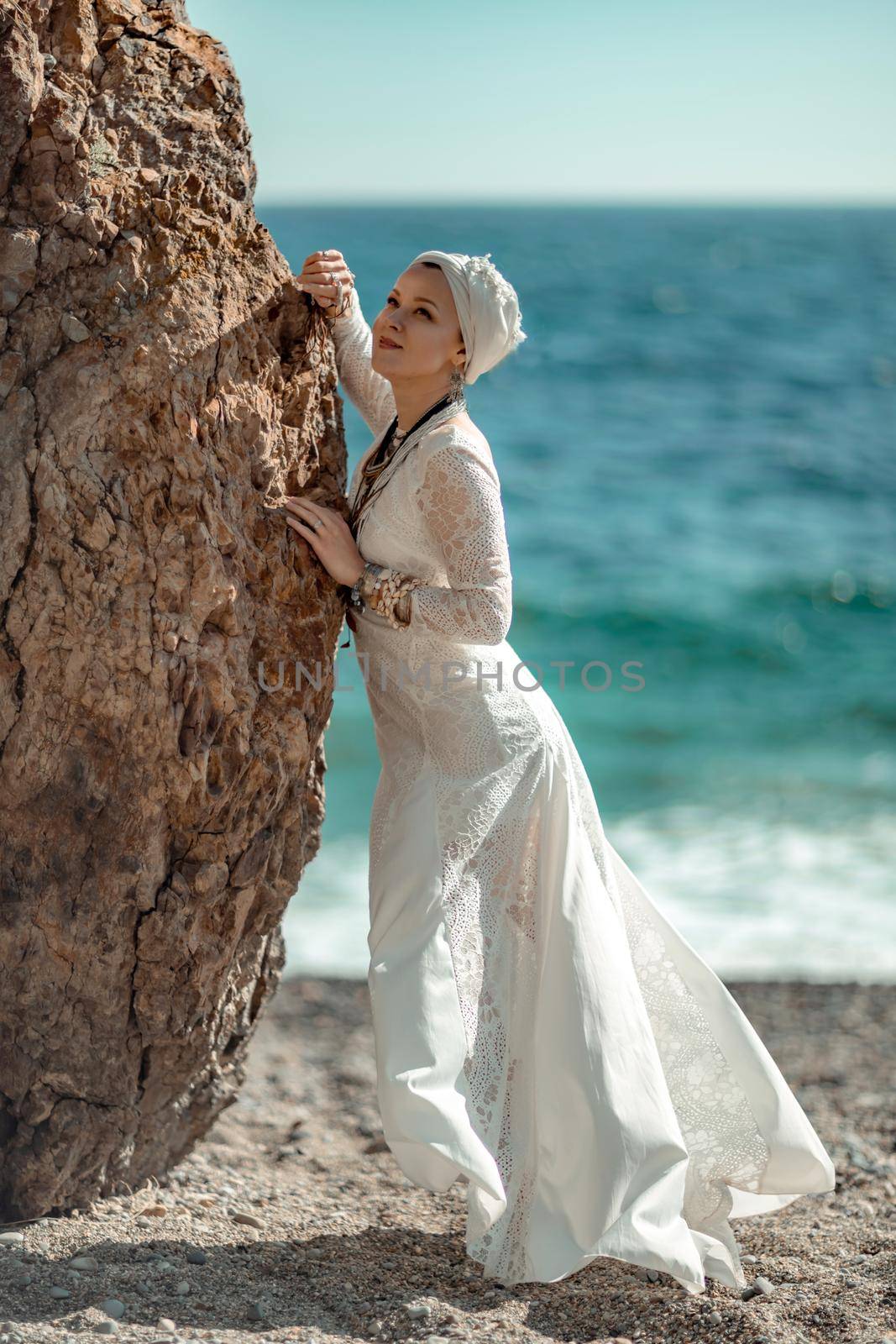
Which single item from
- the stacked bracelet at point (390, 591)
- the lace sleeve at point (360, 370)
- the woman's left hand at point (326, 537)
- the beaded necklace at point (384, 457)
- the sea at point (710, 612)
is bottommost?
the sea at point (710, 612)

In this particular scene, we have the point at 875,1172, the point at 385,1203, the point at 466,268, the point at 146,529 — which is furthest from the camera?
the point at 875,1172

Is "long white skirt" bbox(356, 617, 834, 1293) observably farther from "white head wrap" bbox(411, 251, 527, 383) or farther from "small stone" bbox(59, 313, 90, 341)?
"small stone" bbox(59, 313, 90, 341)

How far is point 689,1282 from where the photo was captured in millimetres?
3018

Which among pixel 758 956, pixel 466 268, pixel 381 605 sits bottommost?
pixel 758 956

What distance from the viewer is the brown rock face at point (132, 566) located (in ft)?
9.80

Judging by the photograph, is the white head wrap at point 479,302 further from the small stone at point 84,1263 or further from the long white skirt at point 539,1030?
the small stone at point 84,1263

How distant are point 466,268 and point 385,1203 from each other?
2787 millimetres

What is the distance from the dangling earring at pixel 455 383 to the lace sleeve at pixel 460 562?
24 centimetres

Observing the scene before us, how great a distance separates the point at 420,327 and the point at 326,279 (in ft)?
0.97

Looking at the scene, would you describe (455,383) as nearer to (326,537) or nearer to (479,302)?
(479,302)

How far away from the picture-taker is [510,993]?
10.5ft

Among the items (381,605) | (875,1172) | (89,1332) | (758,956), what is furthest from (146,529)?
(758,956)

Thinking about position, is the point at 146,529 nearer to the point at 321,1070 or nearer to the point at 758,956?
the point at 321,1070

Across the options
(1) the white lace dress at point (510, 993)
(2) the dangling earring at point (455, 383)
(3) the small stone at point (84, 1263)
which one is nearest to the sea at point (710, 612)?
(1) the white lace dress at point (510, 993)
